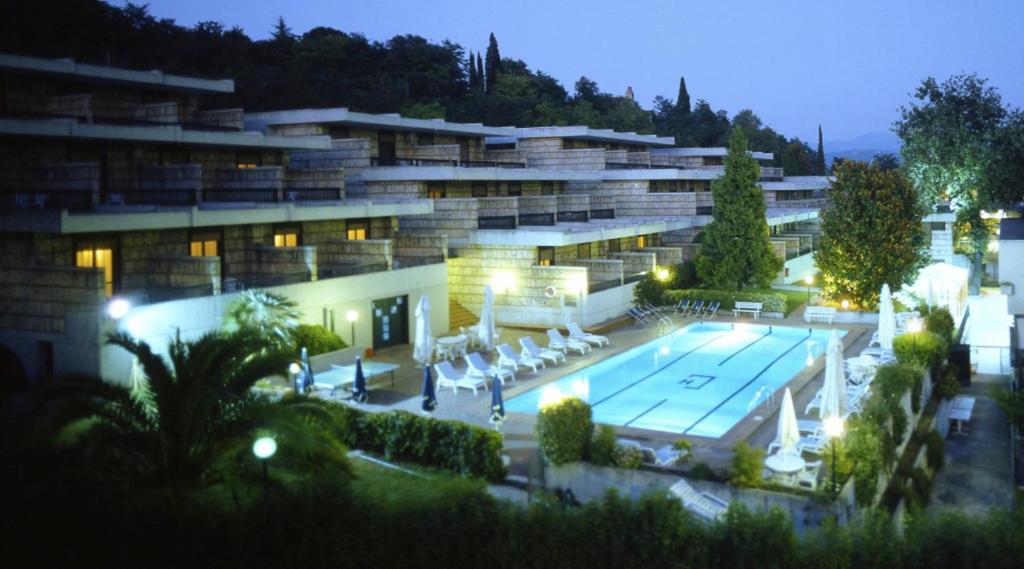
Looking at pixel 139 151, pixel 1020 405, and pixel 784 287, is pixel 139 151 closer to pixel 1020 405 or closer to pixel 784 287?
pixel 1020 405

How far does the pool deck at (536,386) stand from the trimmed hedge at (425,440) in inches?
32.2

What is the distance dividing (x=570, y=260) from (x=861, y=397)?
1616cm

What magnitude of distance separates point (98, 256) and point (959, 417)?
65.7ft

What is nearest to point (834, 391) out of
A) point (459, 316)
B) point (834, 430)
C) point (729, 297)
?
point (834, 430)

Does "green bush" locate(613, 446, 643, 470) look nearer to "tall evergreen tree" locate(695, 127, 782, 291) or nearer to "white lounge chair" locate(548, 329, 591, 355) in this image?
"white lounge chair" locate(548, 329, 591, 355)

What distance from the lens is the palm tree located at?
1189 centimetres

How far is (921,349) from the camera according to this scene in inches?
833

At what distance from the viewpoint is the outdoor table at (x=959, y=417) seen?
67.7ft

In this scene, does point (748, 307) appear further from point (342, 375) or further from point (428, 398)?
point (428, 398)

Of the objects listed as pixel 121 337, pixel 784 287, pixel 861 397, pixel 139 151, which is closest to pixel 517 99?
pixel 784 287

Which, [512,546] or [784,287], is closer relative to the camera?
[512,546]

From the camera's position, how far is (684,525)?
386 inches

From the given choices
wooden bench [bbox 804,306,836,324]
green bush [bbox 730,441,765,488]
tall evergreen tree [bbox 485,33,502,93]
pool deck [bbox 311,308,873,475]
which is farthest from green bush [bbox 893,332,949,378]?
tall evergreen tree [bbox 485,33,502,93]

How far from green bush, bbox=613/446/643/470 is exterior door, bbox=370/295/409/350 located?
13.3 metres
